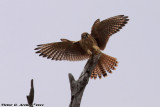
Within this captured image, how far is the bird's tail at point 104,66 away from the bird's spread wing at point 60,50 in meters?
0.48

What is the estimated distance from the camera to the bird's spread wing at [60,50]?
8.12m

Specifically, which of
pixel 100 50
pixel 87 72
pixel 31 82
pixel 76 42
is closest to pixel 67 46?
pixel 76 42

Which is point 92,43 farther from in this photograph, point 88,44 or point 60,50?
point 60,50

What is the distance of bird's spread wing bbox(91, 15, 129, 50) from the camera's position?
8.01 metres

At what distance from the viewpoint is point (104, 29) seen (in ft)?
26.6

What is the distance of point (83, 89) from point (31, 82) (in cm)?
105

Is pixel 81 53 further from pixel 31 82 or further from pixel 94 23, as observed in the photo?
pixel 31 82

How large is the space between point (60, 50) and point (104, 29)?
1185 mm

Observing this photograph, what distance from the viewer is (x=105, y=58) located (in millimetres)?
8414

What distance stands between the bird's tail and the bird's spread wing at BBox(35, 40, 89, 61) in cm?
48

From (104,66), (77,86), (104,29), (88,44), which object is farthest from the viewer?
(104,66)

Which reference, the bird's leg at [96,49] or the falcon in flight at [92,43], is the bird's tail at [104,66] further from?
the bird's leg at [96,49]

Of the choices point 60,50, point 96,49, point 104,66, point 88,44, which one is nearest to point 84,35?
point 88,44

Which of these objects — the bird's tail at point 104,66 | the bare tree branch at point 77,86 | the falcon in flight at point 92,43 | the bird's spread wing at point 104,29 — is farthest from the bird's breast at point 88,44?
the bare tree branch at point 77,86
